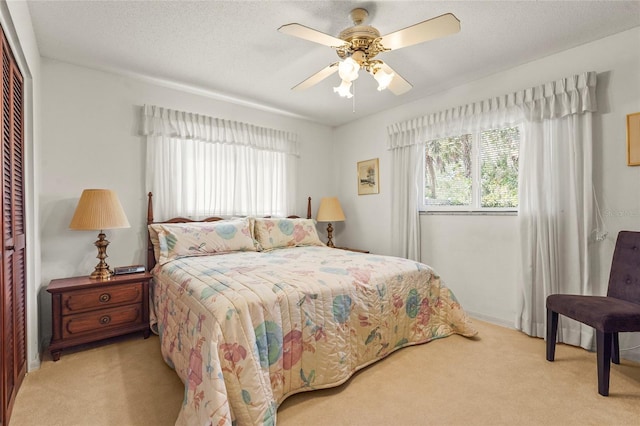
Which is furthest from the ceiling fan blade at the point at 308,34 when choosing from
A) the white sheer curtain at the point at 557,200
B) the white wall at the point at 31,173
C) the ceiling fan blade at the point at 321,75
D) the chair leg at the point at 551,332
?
the chair leg at the point at 551,332

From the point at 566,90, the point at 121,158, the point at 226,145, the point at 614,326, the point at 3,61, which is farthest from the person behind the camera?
the point at 226,145

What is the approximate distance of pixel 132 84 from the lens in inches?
121

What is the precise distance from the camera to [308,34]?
1.84m

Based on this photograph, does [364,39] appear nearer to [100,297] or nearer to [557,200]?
[557,200]

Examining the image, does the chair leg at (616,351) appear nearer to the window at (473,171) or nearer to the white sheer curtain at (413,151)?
the window at (473,171)

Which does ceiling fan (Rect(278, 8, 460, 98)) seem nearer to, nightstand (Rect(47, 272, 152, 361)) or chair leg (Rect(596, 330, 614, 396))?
chair leg (Rect(596, 330, 614, 396))

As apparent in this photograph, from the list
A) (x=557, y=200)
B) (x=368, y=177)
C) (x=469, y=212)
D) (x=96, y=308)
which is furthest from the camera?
(x=368, y=177)

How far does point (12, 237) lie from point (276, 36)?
2109 mm

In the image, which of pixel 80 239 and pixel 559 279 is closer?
pixel 559 279

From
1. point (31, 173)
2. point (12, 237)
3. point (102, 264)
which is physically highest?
point (31, 173)

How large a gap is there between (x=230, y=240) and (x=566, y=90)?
10.4ft

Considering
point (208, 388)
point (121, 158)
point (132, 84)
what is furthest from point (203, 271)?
point (132, 84)

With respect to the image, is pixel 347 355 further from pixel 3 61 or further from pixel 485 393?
pixel 3 61

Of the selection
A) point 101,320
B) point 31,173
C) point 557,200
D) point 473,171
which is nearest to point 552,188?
point 557,200
